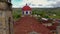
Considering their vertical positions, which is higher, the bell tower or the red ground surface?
the bell tower

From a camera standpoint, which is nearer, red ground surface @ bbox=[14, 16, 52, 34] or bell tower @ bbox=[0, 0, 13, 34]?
bell tower @ bbox=[0, 0, 13, 34]

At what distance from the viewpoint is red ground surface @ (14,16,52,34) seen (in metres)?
40.2

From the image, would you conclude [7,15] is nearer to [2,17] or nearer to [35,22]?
[2,17]

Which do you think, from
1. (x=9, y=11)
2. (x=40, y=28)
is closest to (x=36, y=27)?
(x=40, y=28)

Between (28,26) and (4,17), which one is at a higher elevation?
(4,17)

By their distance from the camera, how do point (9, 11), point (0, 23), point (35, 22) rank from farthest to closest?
point (35, 22) → point (9, 11) → point (0, 23)

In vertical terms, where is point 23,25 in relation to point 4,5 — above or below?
below

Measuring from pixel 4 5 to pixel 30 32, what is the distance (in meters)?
22.5

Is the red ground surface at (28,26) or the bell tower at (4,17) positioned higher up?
the bell tower at (4,17)

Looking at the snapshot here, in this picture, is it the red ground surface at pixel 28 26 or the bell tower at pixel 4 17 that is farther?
the red ground surface at pixel 28 26

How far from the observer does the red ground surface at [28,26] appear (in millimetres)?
40188

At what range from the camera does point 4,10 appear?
1838 cm

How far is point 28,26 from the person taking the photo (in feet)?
133

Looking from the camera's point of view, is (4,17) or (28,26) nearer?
(4,17)
